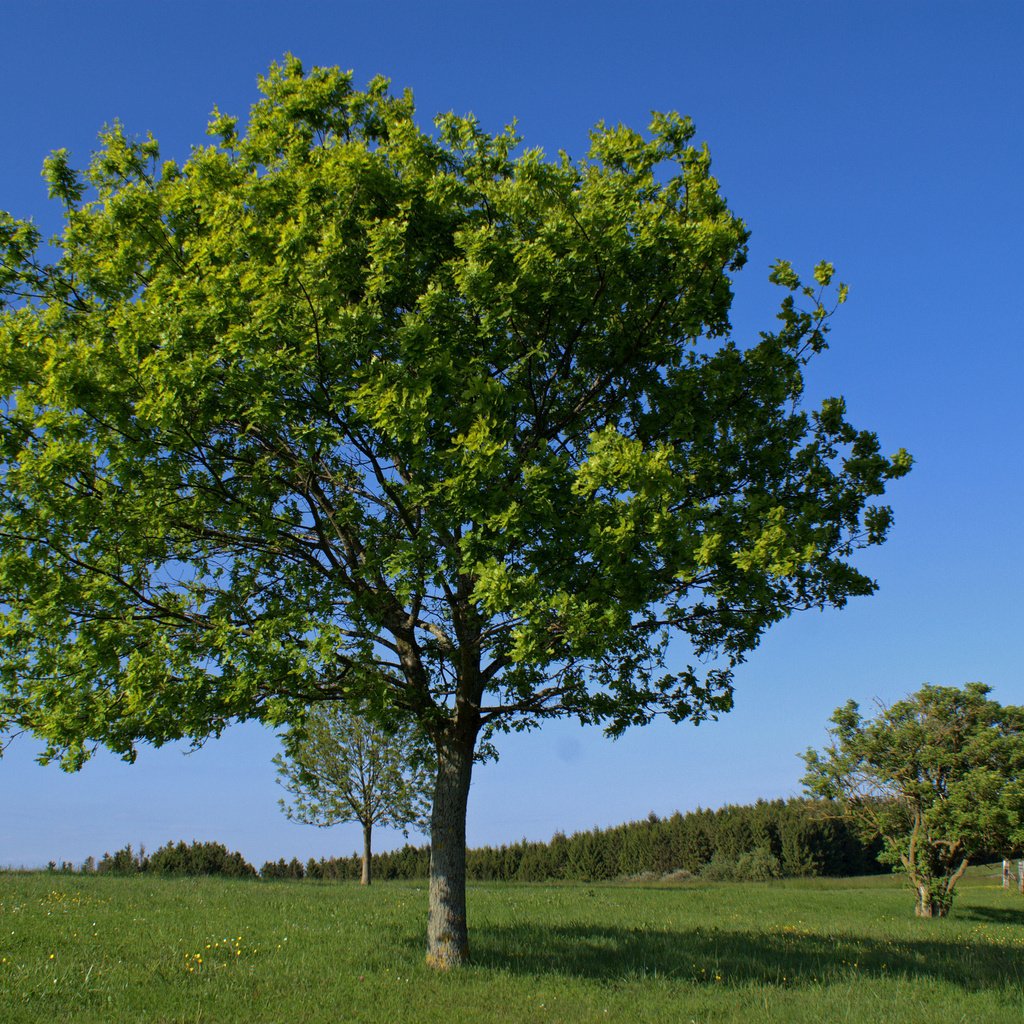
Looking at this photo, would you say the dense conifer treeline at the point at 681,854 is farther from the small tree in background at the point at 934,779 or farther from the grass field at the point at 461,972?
the grass field at the point at 461,972

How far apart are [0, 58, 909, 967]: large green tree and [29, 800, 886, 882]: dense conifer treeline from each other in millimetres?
49342

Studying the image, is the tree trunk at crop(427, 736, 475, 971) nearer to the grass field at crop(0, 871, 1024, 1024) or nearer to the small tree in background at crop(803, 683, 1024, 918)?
the grass field at crop(0, 871, 1024, 1024)

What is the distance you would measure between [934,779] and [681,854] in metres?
36.1

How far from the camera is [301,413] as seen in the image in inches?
465

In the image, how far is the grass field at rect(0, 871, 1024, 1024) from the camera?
10922mm

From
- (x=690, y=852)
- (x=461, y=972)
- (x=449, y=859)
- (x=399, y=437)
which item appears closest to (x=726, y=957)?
(x=461, y=972)

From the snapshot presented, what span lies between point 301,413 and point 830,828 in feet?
216

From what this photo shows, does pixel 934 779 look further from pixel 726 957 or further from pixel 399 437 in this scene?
pixel 399 437

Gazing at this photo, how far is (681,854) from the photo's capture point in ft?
212

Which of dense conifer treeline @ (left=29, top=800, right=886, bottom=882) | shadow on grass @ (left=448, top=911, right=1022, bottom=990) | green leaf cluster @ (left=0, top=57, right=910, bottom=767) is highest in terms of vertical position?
green leaf cluster @ (left=0, top=57, right=910, bottom=767)

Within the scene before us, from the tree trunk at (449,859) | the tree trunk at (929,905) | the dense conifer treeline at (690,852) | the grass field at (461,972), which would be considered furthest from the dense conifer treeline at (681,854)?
the tree trunk at (449,859)

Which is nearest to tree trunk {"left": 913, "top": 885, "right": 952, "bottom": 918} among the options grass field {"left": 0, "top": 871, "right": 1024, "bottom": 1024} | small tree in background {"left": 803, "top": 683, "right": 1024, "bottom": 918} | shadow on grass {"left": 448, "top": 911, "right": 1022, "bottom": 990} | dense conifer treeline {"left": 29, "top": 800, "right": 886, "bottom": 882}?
small tree in background {"left": 803, "top": 683, "right": 1024, "bottom": 918}

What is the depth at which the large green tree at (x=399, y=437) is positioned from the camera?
10945 millimetres

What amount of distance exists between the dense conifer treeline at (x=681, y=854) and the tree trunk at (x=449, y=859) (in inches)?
1882
